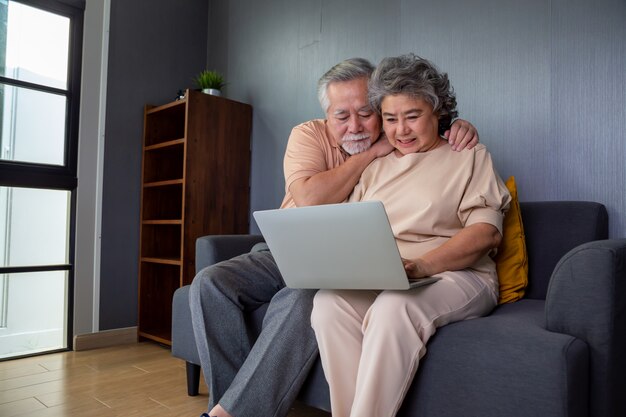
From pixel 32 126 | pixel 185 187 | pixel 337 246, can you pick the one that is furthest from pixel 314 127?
pixel 32 126

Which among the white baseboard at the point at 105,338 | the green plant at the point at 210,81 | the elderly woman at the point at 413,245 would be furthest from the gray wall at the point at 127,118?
the elderly woman at the point at 413,245

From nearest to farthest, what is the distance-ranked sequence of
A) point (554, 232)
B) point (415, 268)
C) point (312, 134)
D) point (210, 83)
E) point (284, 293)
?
point (415, 268) < point (284, 293) < point (554, 232) < point (312, 134) < point (210, 83)

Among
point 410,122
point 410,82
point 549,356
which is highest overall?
point 410,82

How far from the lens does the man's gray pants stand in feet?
4.24

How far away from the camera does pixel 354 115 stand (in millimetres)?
1652

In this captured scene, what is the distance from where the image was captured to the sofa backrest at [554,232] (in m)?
1.58

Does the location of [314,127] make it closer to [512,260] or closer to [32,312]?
[512,260]

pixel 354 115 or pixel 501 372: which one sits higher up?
pixel 354 115

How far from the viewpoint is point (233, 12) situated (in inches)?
129

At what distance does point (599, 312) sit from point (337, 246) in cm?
55

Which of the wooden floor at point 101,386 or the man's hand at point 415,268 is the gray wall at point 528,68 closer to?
the man's hand at point 415,268

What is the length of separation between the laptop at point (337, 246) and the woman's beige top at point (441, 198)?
9.2 inches

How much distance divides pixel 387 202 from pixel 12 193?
2.08m

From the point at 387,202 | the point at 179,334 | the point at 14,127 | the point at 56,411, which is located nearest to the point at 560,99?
the point at 387,202
